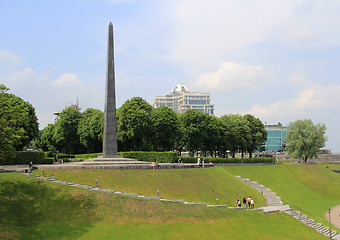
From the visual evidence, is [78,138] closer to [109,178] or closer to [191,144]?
[191,144]

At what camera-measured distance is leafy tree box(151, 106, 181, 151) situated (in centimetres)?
9388

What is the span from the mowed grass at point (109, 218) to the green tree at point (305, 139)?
7688 centimetres

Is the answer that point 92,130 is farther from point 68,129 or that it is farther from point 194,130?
point 194,130

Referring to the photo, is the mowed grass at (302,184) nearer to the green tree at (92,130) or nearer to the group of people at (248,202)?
the group of people at (248,202)

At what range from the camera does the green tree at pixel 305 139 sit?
116 m

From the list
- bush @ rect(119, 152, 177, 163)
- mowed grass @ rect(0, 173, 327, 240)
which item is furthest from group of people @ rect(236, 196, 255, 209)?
bush @ rect(119, 152, 177, 163)

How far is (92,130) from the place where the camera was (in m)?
100

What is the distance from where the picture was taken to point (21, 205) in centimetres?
3631

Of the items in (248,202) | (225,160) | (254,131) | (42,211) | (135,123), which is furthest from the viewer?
(254,131)

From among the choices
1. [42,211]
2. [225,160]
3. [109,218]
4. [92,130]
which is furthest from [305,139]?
[42,211]

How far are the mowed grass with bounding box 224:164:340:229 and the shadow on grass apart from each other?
122 ft

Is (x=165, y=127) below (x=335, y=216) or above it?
above

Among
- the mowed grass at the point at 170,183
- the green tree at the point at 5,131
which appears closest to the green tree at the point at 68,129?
the mowed grass at the point at 170,183

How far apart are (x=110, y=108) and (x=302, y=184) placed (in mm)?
50473
